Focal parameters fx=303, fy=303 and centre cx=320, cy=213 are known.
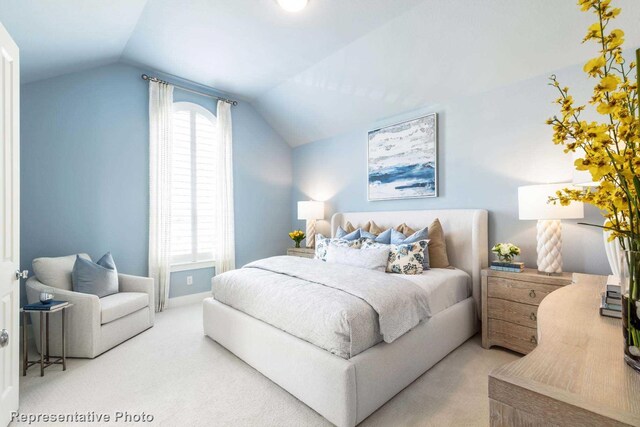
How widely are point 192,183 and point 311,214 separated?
1709mm

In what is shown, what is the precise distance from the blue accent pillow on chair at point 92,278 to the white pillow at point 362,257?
2.16 m

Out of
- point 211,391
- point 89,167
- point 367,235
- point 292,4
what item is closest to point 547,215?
point 367,235

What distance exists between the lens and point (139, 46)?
3.27 m

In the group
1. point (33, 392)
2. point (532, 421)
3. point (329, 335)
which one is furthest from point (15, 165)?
point (532, 421)

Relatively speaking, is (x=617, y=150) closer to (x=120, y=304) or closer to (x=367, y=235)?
(x=367, y=235)

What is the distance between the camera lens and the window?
157 inches

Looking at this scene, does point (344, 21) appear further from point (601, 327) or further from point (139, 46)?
point (601, 327)

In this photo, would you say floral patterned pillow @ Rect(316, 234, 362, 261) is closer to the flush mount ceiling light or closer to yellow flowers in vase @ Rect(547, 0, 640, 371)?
the flush mount ceiling light

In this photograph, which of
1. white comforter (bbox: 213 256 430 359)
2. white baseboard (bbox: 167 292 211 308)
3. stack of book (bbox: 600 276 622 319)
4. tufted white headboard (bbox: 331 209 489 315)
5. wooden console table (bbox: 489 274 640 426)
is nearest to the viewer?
wooden console table (bbox: 489 274 640 426)

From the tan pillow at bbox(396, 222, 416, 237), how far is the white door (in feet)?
10.3

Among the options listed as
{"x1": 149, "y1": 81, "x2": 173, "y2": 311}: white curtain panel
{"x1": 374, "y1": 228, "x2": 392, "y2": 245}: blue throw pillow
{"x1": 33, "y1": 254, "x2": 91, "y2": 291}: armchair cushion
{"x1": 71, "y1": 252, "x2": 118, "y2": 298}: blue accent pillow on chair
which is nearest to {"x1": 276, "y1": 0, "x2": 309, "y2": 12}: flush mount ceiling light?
{"x1": 149, "y1": 81, "x2": 173, "y2": 311}: white curtain panel

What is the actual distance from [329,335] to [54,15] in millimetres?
2934

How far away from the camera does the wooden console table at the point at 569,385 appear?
1.90 ft

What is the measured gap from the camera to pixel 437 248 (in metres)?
Answer: 3.08
